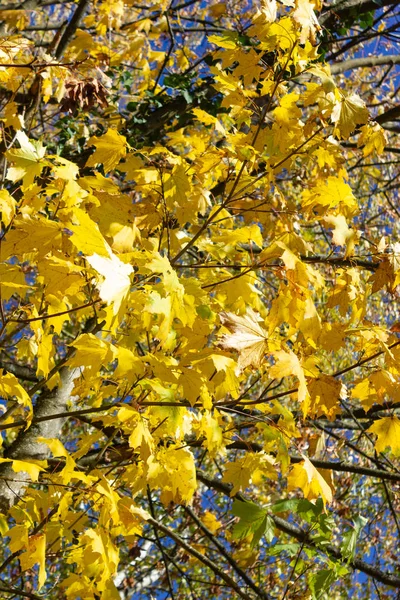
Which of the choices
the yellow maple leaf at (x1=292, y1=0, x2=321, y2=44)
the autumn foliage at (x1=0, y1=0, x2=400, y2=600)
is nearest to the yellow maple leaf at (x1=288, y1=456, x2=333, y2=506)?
the autumn foliage at (x1=0, y1=0, x2=400, y2=600)

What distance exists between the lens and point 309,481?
1.76 metres

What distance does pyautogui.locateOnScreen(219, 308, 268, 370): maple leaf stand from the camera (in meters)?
1.51

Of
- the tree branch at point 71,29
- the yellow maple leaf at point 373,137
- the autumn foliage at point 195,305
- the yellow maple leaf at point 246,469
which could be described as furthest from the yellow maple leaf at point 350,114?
the tree branch at point 71,29

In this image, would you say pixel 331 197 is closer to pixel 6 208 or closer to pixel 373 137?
pixel 373 137

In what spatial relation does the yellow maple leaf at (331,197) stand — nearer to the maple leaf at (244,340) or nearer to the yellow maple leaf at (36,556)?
the maple leaf at (244,340)

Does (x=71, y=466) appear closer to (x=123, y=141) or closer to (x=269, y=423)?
(x=269, y=423)

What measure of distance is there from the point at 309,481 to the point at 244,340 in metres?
0.51

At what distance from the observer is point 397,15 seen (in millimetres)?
4531

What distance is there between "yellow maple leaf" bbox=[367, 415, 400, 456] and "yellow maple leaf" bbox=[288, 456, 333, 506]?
242 millimetres

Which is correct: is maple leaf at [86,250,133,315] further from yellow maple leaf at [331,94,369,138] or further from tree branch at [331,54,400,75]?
tree branch at [331,54,400,75]

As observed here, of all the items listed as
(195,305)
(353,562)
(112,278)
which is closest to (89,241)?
(112,278)

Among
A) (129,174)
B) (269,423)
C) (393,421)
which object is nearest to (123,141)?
(129,174)

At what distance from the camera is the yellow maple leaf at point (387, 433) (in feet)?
6.32

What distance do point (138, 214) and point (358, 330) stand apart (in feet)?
2.55
